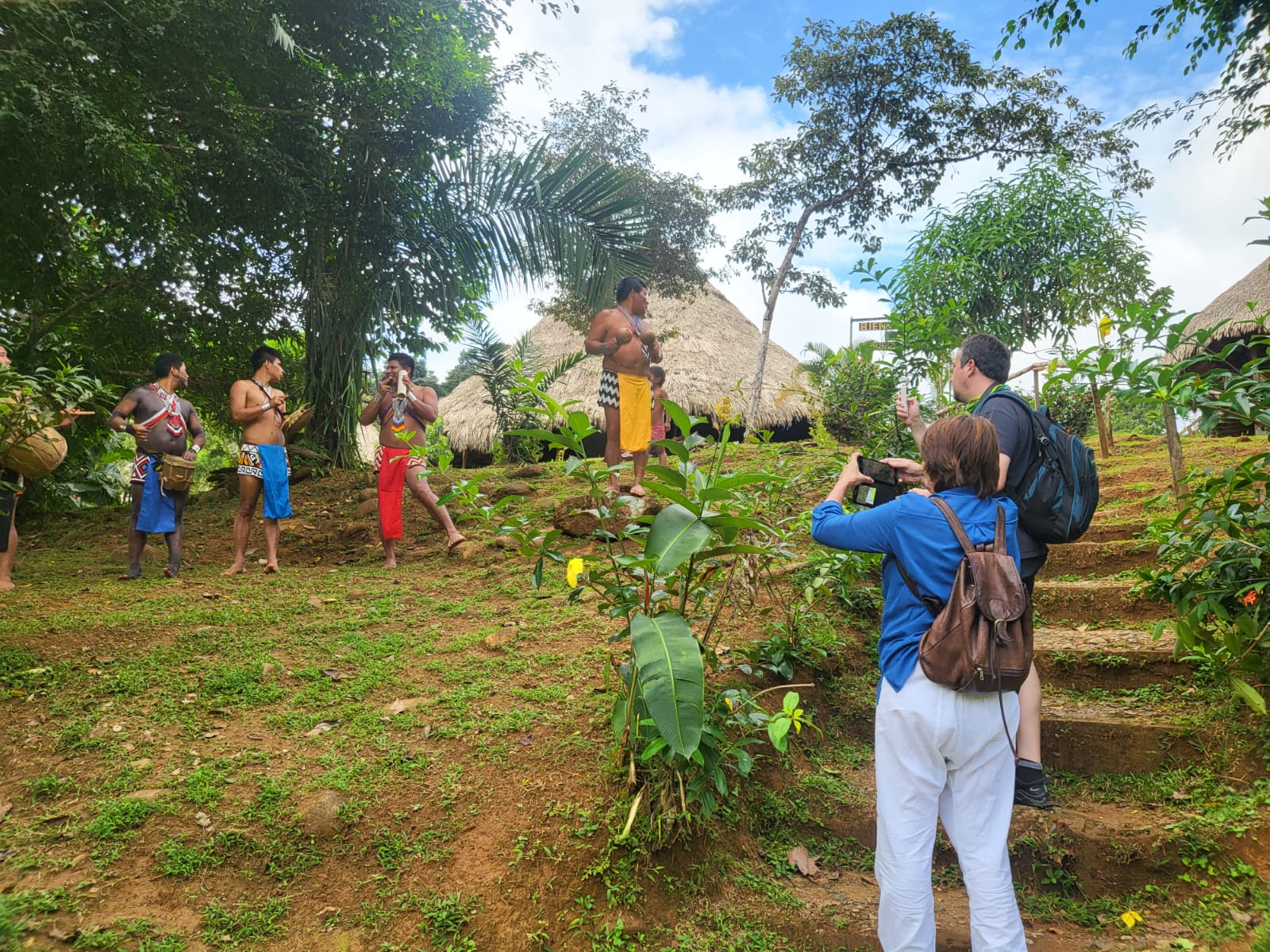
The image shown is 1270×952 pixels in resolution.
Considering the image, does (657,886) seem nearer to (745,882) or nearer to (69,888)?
(745,882)

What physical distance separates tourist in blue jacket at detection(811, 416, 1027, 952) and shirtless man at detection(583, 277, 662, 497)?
11.4ft

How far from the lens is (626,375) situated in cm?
547

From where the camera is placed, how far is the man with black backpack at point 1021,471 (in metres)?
2.49

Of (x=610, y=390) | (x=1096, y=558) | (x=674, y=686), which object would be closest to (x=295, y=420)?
(x=610, y=390)

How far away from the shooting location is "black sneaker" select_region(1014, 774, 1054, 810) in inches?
99.8

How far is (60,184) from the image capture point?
231 inches

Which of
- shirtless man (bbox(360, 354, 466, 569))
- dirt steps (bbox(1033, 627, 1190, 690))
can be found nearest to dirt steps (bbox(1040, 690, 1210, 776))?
dirt steps (bbox(1033, 627, 1190, 690))

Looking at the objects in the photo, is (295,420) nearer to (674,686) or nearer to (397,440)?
(397,440)

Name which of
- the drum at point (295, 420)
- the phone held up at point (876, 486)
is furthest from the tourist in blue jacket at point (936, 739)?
the drum at point (295, 420)

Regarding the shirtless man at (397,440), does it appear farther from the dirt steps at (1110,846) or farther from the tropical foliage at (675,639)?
the dirt steps at (1110,846)

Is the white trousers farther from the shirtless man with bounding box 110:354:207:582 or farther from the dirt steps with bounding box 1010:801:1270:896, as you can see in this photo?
the shirtless man with bounding box 110:354:207:582

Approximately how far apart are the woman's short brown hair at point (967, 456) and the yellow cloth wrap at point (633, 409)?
3475 mm

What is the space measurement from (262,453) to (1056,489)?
4.84 meters

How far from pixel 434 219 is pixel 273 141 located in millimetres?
1635
